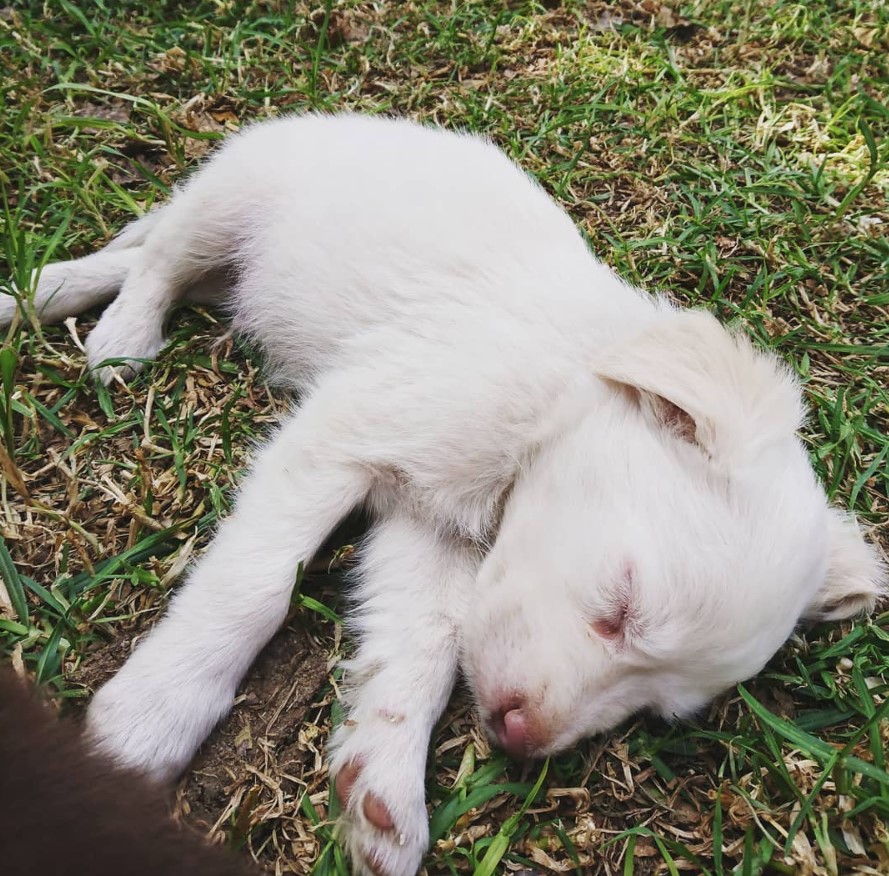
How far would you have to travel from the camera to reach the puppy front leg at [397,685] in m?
1.93

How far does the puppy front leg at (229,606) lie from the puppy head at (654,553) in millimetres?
A: 547

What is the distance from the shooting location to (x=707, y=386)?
2.09 m

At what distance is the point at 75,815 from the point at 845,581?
6.75 feet

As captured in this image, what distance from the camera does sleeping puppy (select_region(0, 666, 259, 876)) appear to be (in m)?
1.10

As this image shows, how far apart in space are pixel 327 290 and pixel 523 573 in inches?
55.2

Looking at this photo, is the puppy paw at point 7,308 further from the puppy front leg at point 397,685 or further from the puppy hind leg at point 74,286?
the puppy front leg at point 397,685

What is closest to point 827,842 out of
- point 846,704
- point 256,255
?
point 846,704

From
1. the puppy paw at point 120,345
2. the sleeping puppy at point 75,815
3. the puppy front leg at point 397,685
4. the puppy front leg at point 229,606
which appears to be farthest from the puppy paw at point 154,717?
the puppy paw at point 120,345

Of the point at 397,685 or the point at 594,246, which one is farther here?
the point at 594,246

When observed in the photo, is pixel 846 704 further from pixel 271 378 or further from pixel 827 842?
pixel 271 378

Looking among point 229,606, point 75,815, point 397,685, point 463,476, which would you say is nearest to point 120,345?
A: point 229,606

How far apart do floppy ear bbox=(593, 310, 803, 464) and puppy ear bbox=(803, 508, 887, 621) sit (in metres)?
0.41

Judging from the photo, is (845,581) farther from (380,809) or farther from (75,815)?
(75,815)

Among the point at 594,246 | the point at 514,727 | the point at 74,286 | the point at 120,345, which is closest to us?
the point at 514,727
